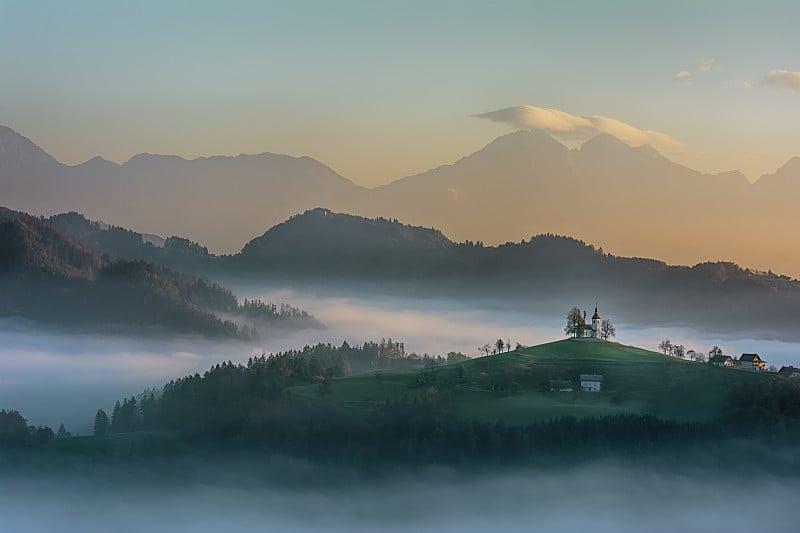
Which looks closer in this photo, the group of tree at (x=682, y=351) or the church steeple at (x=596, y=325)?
the group of tree at (x=682, y=351)

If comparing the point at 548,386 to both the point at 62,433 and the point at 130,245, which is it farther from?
the point at 130,245

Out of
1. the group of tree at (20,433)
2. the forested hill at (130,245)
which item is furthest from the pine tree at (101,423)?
the forested hill at (130,245)

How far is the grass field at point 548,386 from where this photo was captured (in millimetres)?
104438

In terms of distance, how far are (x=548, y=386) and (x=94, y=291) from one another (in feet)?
215

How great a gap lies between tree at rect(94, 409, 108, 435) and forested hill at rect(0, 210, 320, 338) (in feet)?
95.7

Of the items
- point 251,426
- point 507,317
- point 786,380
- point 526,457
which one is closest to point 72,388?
point 251,426

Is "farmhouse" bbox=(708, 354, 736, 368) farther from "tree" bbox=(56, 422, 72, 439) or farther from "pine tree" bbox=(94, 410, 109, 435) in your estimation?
"tree" bbox=(56, 422, 72, 439)

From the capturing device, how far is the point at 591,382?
355 feet

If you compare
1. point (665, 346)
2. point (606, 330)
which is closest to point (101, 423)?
point (606, 330)

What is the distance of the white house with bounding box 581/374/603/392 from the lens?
4247 inches

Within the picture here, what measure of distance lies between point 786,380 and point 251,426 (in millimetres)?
44001

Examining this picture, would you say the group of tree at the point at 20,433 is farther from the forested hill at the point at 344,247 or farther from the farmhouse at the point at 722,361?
the farmhouse at the point at 722,361

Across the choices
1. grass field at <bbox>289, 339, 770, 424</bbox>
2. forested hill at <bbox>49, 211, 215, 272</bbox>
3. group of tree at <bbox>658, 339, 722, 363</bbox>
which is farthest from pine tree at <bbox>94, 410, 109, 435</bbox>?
group of tree at <bbox>658, 339, 722, 363</bbox>

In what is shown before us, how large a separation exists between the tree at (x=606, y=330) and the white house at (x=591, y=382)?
9914mm
